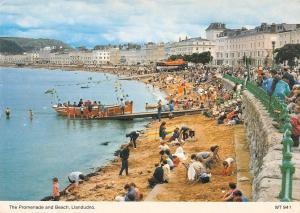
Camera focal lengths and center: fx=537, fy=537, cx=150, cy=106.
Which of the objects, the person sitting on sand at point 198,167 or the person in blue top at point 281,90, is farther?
the person sitting on sand at point 198,167

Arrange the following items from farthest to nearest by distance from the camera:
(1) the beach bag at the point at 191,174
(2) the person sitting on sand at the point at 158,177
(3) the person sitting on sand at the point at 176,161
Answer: (3) the person sitting on sand at the point at 176,161 < (2) the person sitting on sand at the point at 158,177 < (1) the beach bag at the point at 191,174

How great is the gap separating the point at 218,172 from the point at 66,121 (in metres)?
13.2

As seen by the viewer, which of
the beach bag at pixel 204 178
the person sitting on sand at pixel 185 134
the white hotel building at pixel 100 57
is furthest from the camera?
the white hotel building at pixel 100 57

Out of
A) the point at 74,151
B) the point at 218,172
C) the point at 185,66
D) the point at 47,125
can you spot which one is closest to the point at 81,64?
the point at 185,66

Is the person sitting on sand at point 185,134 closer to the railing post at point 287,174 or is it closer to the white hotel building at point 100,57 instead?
the railing post at point 287,174

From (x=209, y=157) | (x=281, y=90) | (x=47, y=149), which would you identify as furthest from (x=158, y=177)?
(x=47, y=149)

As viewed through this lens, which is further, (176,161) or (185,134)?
(185,134)

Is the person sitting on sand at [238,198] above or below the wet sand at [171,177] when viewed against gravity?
above

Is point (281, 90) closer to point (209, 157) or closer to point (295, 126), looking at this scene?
point (295, 126)

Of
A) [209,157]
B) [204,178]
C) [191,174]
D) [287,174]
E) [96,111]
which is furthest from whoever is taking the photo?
[96,111]

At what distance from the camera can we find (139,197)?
21.4ft

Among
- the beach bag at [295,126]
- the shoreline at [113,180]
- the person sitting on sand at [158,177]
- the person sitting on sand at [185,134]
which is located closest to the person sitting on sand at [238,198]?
the beach bag at [295,126]

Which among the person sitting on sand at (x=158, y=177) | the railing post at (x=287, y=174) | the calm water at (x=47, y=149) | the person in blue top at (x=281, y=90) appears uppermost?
the person in blue top at (x=281, y=90)
